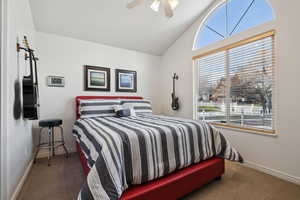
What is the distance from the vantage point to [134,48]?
3.84 metres

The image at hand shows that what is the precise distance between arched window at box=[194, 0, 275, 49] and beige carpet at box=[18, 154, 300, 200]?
7.87ft

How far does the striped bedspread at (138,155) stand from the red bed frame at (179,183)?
6 centimetres

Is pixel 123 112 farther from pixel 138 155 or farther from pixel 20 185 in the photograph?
pixel 20 185

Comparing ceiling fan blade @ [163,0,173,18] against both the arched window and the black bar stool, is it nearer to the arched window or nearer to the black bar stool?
the arched window

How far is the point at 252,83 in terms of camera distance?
240 centimetres

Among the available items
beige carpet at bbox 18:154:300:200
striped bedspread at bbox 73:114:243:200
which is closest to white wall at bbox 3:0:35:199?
beige carpet at bbox 18:154:300:200

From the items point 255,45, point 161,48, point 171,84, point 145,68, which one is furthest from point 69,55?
point 255,45

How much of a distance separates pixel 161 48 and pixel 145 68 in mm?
753

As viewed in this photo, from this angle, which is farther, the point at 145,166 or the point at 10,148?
the point at 10,148

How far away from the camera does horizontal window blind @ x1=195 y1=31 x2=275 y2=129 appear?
2215 mm

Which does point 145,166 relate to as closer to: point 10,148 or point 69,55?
point 10,148

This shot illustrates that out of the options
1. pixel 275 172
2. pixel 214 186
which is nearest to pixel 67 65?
pixel 214 186

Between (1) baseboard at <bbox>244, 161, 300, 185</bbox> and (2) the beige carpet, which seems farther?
(1) baseboard at <bbox>244, 161, 300, 185</bbox>

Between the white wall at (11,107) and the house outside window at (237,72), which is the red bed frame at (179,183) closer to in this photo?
the white wall at (11,107)
